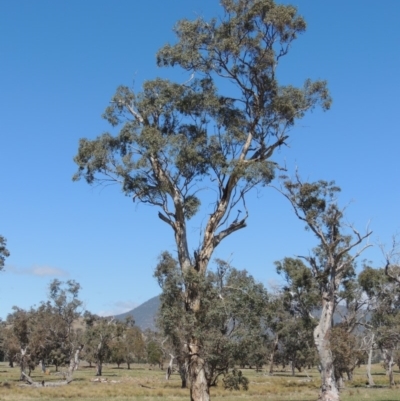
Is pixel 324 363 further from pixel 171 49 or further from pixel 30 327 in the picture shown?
→ pixel 30 327

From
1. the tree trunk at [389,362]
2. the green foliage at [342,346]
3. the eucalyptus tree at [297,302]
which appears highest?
the eucalyptus tree at [297,302]

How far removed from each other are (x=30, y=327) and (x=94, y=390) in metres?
22.1

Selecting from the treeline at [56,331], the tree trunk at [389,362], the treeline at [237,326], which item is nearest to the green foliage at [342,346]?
the treeline at [237,326]

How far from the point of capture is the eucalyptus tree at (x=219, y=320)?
780 inches

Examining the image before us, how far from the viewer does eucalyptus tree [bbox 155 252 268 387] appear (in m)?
19.8

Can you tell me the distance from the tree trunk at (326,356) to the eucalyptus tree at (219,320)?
31.4 feet

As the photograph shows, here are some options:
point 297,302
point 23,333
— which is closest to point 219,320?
point 297,302

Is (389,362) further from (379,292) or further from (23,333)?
(23,333)

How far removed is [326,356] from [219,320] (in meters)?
12.4

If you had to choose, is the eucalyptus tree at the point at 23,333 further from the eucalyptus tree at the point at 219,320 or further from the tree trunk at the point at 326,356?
the eucalyptus tree at the point at 219,320

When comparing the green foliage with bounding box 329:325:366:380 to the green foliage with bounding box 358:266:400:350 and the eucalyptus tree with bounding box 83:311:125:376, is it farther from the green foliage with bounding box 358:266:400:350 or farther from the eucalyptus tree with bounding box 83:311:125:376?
the eucalyptus tree with bounding box 83:311:125:376

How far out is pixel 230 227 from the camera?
22453mm

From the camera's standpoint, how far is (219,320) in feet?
65.4

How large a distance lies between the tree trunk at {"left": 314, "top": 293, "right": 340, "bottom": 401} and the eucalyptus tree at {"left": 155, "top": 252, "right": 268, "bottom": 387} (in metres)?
9.56
